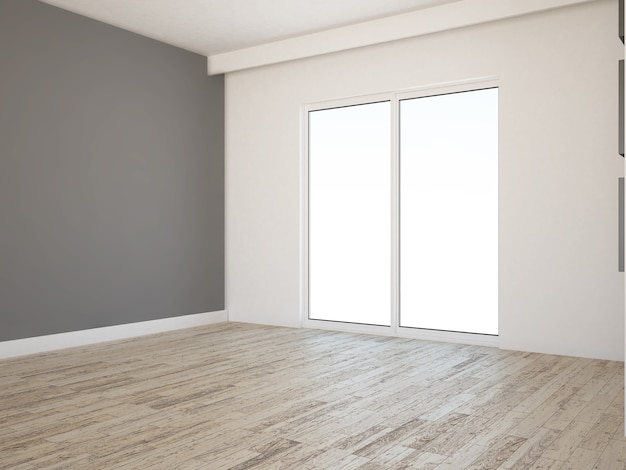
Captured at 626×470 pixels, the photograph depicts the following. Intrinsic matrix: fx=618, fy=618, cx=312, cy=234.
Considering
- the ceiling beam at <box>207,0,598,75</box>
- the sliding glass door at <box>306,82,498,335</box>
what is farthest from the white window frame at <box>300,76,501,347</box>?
the ceiling beam at <box>207,0,598,75</box>

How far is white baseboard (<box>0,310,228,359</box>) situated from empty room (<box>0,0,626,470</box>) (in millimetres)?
24

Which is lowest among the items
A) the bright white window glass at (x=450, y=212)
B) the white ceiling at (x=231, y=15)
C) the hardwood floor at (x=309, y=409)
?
the hardwood floor at (x=309, y=409)

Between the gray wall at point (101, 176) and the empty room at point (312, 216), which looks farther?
the gray wall at point (101, 176)

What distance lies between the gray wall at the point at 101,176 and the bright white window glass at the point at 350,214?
123 cm

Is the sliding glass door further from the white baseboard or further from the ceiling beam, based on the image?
the white baseboard

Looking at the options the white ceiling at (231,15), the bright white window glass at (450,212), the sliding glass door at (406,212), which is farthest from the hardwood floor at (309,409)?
the white ceiling at (231,15)

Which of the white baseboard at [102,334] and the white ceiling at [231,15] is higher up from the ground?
the white ceiling at [231,15]

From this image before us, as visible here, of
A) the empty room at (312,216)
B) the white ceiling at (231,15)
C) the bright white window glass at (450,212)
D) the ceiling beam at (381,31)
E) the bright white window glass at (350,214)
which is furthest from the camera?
the bright white window glass at (350,214)

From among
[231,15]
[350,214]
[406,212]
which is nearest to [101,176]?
[231,15]

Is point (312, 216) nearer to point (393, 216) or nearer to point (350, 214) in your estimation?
point (350, 214)

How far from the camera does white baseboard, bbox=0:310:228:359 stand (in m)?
5.09

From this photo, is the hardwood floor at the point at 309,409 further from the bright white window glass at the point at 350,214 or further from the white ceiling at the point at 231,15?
the white ceiling at the point at 231,15

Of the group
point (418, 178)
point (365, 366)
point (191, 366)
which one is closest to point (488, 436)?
point (365, 366)

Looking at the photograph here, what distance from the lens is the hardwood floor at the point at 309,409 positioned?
9.12 feet
